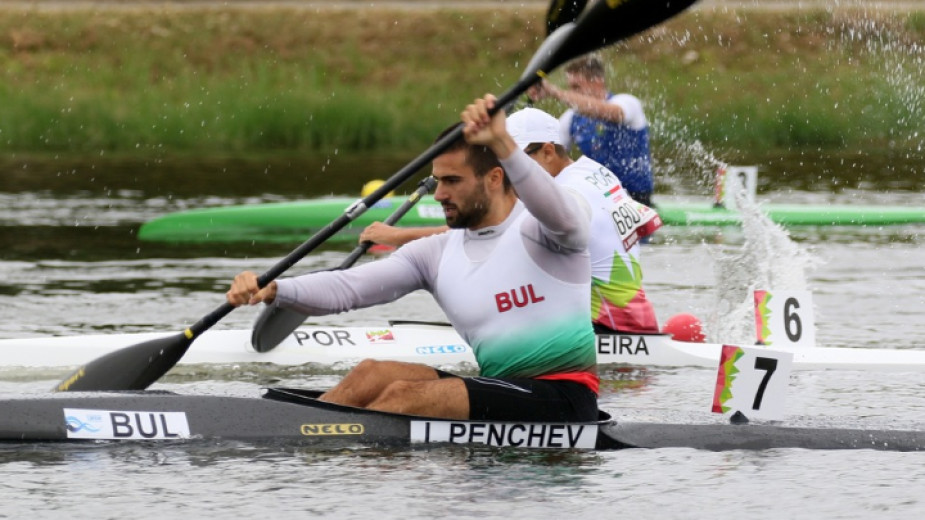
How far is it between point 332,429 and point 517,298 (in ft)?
3.06

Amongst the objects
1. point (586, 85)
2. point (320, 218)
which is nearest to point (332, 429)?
point (586, 85)

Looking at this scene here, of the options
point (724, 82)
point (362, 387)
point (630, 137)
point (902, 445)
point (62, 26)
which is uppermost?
point (62, 26)

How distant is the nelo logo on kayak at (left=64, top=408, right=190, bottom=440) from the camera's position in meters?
6.86

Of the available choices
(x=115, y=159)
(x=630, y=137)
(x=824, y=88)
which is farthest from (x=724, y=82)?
(x=630, y=137)

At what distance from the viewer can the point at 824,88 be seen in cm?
2473

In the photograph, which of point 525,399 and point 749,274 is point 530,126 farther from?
point 749,274

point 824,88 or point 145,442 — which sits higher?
point 824,88

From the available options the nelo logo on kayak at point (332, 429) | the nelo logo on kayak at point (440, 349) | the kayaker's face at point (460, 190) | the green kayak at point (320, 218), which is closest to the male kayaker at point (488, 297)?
the kayaker's face at point (460, 190)

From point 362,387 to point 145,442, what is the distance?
917mm

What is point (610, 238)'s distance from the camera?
943 centimetres

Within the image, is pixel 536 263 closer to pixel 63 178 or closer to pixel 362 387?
pixel 362 387

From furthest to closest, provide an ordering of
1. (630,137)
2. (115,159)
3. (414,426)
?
(115,159)
(630,137)
(414,426)

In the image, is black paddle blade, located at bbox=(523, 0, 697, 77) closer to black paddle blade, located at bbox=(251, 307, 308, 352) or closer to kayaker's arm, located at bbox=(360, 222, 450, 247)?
kayaker's arm, located at bbox=(360, 222, 450, 247)

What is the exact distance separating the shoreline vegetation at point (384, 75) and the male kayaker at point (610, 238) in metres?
13.4
